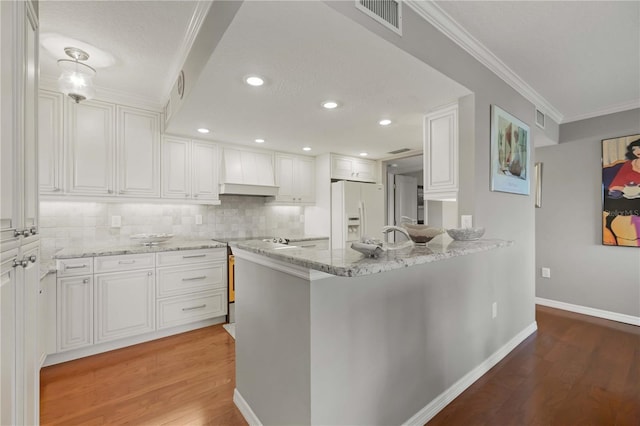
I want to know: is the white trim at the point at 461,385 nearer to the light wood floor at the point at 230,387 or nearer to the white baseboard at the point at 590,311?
the light wood floor at the point at 230,387

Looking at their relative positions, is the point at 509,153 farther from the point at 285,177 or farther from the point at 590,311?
the point at 285,177

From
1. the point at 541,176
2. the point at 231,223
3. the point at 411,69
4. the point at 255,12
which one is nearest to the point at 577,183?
the point at 541,176

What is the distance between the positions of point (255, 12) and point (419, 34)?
1017mm

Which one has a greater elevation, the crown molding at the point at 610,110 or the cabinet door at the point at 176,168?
→ the crown molding at the point at 610,110

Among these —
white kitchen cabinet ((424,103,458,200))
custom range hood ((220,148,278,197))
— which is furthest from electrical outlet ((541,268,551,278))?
custom range hood ((220,148,278,197))

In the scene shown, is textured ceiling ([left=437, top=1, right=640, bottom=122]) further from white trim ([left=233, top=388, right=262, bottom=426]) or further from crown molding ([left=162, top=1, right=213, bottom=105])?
white trim ([left=233, top=388, right=262, bottom=426])

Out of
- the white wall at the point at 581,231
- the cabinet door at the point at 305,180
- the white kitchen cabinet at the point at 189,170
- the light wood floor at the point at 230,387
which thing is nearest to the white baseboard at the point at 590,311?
the white wall at the point at 581,231

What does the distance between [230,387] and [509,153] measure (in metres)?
3.04

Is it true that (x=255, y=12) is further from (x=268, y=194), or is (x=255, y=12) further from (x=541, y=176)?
(x=541, y=176)

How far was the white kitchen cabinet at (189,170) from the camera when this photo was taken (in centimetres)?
317

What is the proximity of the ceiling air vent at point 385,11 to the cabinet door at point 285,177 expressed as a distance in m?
2.74

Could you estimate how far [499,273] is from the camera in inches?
93.7

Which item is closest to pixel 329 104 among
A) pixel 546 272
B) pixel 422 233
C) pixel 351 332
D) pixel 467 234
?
pixel 422 233

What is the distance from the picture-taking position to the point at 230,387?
6.58ft
